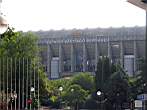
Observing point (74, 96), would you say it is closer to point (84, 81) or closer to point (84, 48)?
point (84, 81)

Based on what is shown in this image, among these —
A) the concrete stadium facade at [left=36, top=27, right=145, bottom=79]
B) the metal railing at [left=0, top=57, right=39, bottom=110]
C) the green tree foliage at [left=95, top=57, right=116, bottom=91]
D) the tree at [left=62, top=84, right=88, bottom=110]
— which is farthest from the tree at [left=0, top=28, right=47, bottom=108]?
the concrete stadium facade at [left=36, top=27, right=145, bottom=79]

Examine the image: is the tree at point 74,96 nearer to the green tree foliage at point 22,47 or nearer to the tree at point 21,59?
the tree at point 21,59

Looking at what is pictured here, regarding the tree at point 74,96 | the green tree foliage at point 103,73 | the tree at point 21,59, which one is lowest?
the tree at point 74,96

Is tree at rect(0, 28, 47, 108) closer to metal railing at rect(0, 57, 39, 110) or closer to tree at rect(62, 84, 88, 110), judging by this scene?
metal railing at rect(0, 57, 39, 110)

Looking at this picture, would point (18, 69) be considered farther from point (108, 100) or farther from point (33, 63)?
point (108, 100)

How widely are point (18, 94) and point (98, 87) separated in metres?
16.4

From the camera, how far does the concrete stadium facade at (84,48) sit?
9450 centimetres

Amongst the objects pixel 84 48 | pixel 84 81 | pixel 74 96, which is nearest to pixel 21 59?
pixel 74 96

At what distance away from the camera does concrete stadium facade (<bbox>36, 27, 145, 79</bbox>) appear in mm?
94500

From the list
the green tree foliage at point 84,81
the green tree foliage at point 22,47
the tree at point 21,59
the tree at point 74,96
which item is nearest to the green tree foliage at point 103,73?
the green tree foliage at point 84,81

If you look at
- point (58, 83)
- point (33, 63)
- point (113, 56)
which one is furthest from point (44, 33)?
point (33, 63)

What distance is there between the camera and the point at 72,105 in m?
58.3

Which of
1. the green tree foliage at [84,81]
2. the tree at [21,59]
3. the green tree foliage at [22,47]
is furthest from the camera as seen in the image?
the green tree foliage at [84,81]

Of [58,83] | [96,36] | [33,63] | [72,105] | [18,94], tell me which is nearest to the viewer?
[18,94]
